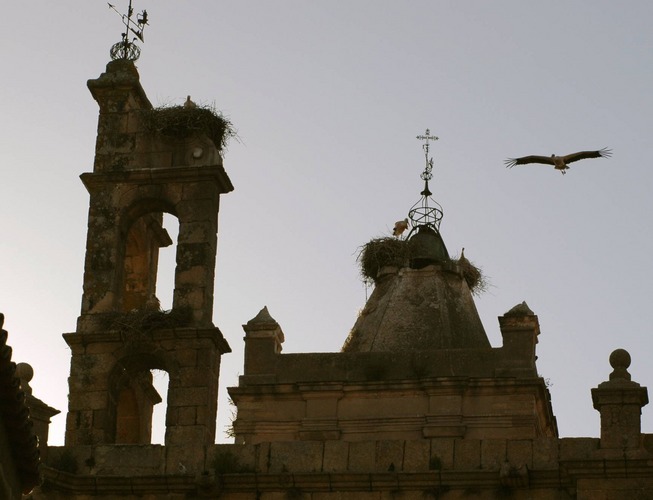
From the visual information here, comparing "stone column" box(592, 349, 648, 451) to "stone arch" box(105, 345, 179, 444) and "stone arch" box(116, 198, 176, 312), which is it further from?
"stone arch" box(116, 198, 176, 312)

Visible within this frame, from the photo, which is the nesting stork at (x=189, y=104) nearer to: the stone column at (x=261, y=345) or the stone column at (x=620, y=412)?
the stone column at (x=261, y=345)

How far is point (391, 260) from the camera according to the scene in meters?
37.5

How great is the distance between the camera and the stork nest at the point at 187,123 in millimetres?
33219

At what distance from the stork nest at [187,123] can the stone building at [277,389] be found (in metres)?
0.04

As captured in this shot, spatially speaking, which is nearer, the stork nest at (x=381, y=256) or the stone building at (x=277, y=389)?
the stone building at (x=277, y=389)

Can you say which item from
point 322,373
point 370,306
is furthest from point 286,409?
point 370,306

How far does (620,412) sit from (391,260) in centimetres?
824

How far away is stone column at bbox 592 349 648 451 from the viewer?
2967cm

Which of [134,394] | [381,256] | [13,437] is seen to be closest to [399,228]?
[381,256]

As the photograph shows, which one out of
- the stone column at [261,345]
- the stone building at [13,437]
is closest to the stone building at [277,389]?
the stone column at [261,345]

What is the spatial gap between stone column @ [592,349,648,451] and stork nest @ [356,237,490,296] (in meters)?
7.63

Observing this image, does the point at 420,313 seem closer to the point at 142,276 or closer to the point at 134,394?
the point at 142,276

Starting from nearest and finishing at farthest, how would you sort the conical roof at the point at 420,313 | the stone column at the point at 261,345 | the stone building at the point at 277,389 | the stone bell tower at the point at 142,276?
the stone building at the point at 277,389 < the stone bell tower at the point at 142,276 < the stone column at the point at 261,345 < the conical roof at the point at 420,313

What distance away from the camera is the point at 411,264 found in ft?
123
